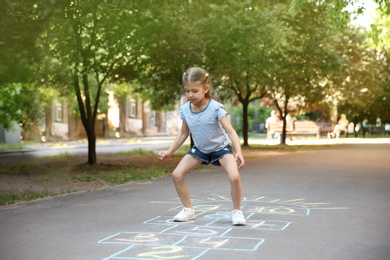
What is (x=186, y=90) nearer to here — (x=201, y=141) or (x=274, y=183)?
(x=201, y=141)

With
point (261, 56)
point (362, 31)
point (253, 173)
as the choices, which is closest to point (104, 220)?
point (253, 173)

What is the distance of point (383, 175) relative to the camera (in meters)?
14.1

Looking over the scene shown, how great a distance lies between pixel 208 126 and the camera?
7.19 m

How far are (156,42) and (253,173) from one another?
5.38 m

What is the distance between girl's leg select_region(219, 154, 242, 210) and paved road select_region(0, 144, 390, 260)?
0.31m

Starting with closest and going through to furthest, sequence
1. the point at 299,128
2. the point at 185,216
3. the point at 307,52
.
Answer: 1. the point at 185,216
2. the point at 307,52
3. the point at 299,128

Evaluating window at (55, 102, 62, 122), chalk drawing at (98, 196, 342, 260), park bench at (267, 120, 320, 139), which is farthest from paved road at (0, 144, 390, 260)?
window at (55, 102, 62, 122)

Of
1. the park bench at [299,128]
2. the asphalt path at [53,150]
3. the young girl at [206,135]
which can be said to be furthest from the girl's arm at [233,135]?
the park bench at [299,128]

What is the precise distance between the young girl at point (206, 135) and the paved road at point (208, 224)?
38 cm

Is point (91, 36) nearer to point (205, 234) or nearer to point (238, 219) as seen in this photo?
point (238, 219)

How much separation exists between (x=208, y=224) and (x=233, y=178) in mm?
595

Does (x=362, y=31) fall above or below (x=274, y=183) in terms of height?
above

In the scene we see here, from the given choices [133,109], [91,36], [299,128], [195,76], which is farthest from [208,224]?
[133,109]

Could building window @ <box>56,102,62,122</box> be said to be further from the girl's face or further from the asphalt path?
the girl's face
